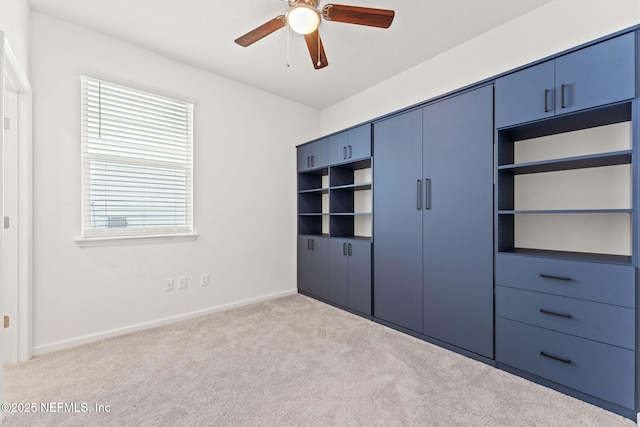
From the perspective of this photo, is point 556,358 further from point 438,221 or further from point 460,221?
point 438,221

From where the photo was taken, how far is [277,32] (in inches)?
99.0

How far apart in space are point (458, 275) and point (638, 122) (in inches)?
54.5

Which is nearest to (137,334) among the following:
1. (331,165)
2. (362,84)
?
(331,165)

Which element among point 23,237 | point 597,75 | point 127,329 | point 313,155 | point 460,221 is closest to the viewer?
point 597,75

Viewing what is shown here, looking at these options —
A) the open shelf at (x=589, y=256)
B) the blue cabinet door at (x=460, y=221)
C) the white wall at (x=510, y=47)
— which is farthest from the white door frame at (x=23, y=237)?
the open shelf at (x=589, y=256)

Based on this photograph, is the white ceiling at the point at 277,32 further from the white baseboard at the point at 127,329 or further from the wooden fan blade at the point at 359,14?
the white baseboard at the point at 127,329

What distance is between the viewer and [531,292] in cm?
191

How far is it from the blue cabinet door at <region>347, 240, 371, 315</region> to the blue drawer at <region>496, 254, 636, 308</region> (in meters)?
1.25

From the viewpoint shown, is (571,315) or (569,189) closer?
(571,315)

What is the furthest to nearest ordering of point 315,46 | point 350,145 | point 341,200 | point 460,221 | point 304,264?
point 304,264, point 341,200, point 350,145, point 460,221, point 315,46

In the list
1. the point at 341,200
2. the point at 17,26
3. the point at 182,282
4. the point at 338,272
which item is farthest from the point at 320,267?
the point at 17,26

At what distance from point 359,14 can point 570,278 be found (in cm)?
207

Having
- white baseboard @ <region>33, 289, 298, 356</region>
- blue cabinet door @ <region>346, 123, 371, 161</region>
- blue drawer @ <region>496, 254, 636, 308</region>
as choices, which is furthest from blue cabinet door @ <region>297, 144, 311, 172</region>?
blue drawer @ <region>496, 254, 636, 308</region>

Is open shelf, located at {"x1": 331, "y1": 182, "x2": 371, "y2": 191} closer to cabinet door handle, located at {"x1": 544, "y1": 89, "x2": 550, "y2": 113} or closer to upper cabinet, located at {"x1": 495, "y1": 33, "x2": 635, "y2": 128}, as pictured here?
upper cabinet, located at {"x1": 495, "y1": 33, "x2": 635, "y2": 128}
